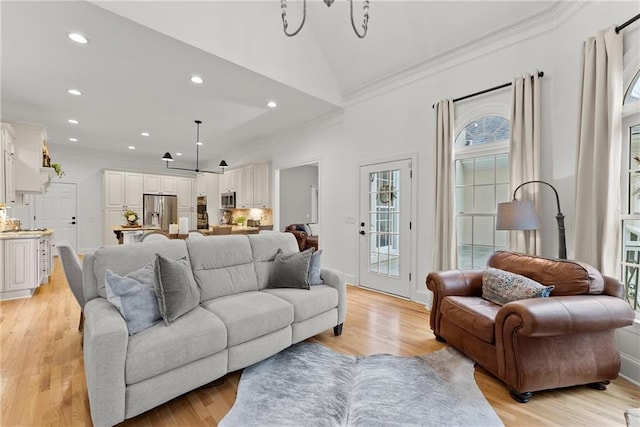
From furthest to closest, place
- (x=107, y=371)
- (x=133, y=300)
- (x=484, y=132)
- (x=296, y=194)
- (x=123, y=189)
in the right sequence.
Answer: (x=296, y=194) → (x=123, y=189) → (x=484, y=132) → (x=133, y=300) → (x=107, y=371)

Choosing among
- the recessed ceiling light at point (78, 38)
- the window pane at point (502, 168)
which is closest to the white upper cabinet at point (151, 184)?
the recessed ceiling light at point (78, 38)

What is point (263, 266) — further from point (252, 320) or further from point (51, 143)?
point (51, 143)

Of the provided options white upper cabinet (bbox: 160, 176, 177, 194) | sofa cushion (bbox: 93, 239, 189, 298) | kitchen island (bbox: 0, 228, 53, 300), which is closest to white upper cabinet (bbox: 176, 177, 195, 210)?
white upper cabinet (bbox: 160, 176, 177, 194)

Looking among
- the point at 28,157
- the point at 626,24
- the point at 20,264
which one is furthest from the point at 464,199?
the point at 28,157

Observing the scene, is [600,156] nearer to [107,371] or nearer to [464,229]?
[464,229]

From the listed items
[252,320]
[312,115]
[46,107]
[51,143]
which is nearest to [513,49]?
[312,115]

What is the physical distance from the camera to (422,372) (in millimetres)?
2227

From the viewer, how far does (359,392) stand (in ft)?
6.52

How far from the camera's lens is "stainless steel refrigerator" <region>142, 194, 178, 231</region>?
8.60 m

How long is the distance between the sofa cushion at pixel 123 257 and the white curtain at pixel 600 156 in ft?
11.5

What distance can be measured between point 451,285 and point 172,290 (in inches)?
93.0

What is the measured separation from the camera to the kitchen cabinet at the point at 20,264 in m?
3.94

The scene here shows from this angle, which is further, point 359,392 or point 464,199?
point 464,199

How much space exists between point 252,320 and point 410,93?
3612mm
